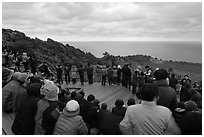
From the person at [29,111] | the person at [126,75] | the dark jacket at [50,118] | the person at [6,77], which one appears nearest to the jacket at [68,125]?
the dark jacket at [50,118]

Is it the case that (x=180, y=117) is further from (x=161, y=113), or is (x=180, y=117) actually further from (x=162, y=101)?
(x=162, y=101)

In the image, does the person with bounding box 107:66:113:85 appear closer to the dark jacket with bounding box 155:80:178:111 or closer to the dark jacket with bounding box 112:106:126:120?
the dark jacket with bounding box 112:106:126:120

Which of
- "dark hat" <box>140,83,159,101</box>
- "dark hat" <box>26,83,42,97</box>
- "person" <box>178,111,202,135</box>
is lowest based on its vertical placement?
"person" <box>178,111,202,135</box>

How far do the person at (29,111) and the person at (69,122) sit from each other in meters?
0.71

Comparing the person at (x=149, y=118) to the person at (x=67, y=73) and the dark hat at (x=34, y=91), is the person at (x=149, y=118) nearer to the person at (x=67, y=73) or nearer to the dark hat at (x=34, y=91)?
the dark hat at (x=34, y=91)

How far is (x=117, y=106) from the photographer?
4977 millimetres

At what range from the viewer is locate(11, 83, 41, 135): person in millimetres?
4305

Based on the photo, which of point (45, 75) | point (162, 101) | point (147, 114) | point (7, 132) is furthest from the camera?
point (45, 75)

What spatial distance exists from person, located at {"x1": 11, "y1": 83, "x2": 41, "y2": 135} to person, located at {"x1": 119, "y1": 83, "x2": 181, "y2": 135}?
1719 mm

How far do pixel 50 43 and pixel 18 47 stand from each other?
316 inches

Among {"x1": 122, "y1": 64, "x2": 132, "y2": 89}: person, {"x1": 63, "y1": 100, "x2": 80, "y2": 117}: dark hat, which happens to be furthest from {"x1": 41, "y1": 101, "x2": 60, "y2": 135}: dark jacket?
{"x1": 122, "y1": 64, "x2": 132, "y2": 89}: person

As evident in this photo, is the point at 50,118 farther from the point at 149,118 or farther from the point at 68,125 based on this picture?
the point at 149,118

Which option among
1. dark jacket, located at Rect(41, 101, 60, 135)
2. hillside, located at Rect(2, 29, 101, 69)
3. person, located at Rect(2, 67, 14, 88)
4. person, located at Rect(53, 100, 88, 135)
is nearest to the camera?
person, located at Rect(53, 100, 88, 135)

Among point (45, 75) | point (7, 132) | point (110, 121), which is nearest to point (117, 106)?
point (110, 121)
